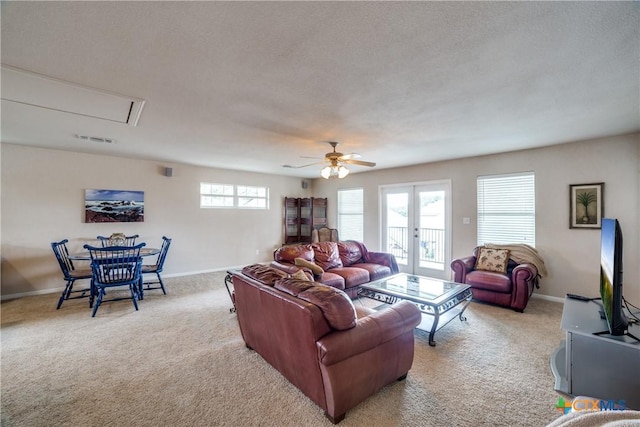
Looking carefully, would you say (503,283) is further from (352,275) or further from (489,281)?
(352,275)

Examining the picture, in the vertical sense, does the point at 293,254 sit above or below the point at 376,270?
above

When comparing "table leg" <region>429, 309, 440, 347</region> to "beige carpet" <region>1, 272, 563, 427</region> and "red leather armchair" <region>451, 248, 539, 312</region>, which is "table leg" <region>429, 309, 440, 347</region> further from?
"red leather armchair" <region>451, 248, 539, 312</region>

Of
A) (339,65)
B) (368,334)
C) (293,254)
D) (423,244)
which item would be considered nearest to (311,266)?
(293,254)

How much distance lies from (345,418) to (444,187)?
467cm

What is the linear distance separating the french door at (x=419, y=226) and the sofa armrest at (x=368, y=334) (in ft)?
11.9

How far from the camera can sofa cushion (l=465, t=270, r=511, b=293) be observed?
3.68 m

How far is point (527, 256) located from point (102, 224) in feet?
23.7

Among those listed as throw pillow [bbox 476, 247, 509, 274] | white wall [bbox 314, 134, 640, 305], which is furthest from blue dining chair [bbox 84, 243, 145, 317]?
white wall [bbox 314, 134, 640, 305]

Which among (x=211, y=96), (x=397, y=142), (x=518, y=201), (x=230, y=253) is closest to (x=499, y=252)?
(x=518, y=201)

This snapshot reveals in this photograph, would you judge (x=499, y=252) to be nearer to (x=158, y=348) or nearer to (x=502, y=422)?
(x=502, y=422)

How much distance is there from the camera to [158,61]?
1846mm

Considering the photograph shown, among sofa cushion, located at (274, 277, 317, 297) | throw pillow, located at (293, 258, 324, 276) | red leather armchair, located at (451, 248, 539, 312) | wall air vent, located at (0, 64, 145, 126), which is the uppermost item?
wall air vent, located at (0, 64, 145, 126)

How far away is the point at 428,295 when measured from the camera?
2.99 meters

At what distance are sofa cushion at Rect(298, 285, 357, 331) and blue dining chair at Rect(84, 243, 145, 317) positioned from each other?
3110mm
